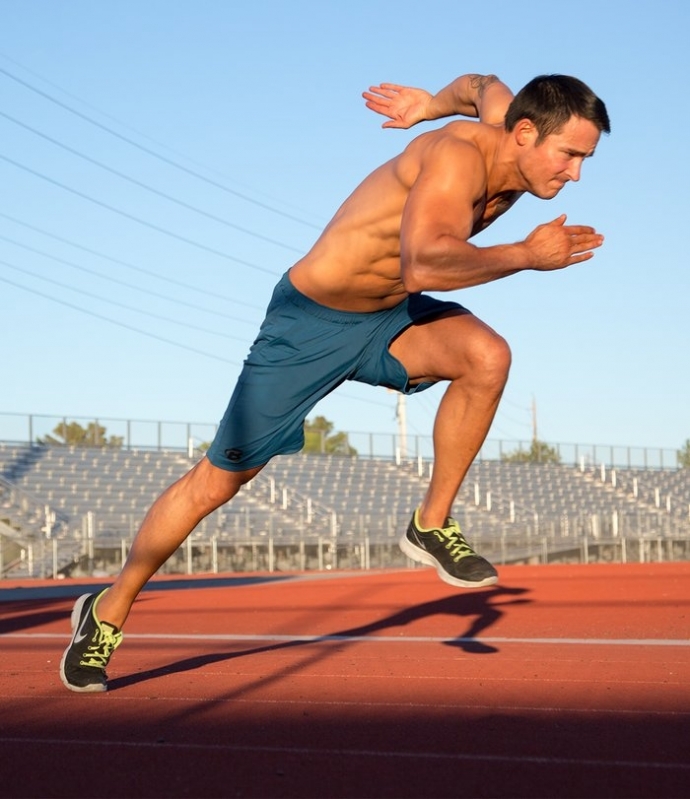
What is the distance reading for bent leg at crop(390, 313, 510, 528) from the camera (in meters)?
5.00

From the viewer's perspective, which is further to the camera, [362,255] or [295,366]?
[295,366]

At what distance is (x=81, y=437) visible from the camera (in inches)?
1227

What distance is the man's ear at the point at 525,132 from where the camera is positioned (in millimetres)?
4621

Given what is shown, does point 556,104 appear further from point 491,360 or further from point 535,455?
point 535,455

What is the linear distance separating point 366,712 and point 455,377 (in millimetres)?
1417

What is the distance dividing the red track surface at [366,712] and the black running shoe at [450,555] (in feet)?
1.44

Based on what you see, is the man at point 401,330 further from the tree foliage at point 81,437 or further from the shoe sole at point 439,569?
the tree foliage at point 81,437

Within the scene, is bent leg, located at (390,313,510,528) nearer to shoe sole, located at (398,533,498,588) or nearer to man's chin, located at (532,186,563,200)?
shoe sole, located at (398,533,498,588)

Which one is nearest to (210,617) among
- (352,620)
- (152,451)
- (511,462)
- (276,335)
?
(352,620)

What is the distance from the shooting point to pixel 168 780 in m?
3.33

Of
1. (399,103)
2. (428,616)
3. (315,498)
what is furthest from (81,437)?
(399,103)

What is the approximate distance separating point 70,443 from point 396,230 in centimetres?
2773

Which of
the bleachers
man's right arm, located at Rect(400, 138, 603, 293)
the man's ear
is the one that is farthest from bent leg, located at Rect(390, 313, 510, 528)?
the bleachers

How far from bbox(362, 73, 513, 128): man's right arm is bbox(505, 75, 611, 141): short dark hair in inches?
15.5
